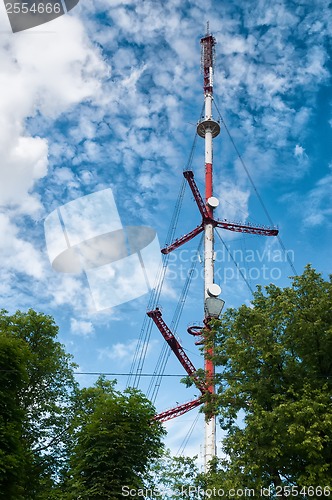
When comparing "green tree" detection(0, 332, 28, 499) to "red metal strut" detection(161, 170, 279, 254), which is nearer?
"green tree" detection(0, 332, 28, 499)

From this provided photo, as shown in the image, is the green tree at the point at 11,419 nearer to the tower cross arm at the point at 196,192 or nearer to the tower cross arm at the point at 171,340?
the tower cross arm at the point at 171,340

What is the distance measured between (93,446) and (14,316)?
38.3 feet

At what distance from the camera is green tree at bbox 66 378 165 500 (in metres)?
20.0

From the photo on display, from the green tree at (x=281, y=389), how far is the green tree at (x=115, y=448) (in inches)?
141

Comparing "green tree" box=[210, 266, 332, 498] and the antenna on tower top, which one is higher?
the antenna on tower top

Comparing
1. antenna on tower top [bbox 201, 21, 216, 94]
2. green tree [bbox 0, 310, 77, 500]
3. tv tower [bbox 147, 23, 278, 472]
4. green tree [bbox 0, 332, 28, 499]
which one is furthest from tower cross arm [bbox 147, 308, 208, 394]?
antenna on tower top [bbox 201, 21, 216, 94]

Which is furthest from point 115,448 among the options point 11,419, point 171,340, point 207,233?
point 207,233

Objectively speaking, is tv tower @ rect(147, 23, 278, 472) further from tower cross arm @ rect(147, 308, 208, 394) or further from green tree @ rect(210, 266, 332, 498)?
green tree @ rect(210, 266, 332, 498)

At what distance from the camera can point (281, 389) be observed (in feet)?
59.4

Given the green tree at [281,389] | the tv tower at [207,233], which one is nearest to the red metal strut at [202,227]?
the tv tower at [207,233]

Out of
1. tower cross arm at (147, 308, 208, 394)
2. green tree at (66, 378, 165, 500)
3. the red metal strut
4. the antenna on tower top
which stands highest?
the antenna on tower top

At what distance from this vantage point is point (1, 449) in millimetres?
19875

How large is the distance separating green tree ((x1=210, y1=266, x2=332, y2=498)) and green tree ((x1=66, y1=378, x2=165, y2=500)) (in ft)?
11.8

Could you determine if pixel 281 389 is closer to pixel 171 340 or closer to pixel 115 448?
pixel 115 448
